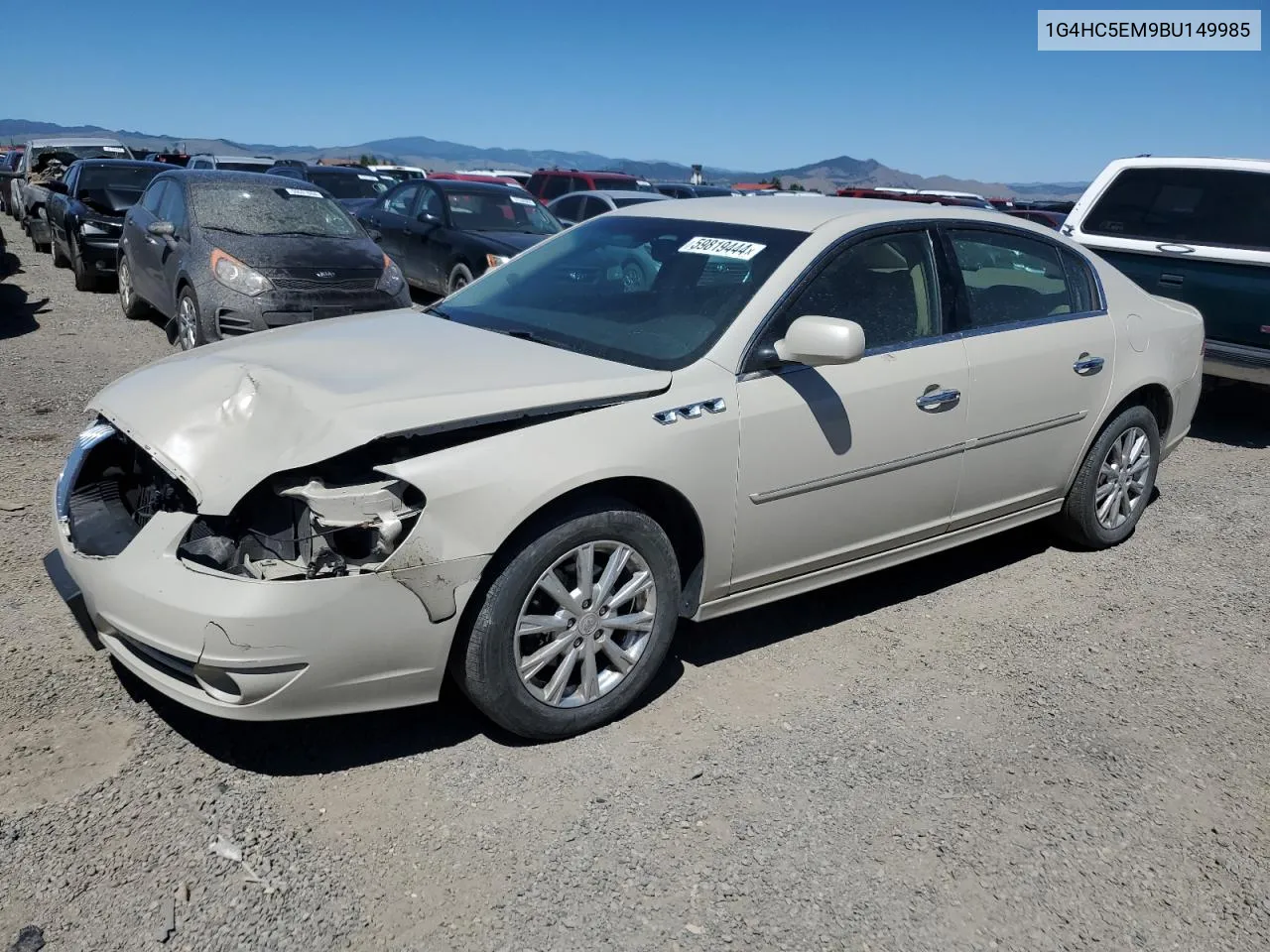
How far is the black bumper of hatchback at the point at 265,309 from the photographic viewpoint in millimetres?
7902

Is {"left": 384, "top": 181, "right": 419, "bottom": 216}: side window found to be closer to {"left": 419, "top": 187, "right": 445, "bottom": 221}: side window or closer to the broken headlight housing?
{"left": 419, "top": 187, "right": 445, "bottom": 221}: side window

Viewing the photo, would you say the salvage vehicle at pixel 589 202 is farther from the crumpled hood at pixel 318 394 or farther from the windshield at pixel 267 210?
the crumpled hood at pixel 318 394

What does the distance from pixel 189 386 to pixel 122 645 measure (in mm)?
838

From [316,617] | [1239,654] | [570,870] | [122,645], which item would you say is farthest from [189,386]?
[1239,654]

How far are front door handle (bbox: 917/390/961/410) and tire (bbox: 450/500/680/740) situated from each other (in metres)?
1.25

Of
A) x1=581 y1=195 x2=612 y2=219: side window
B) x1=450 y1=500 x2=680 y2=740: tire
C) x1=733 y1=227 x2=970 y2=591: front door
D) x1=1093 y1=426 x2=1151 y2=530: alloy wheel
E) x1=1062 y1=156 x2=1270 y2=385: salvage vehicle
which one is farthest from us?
x1=581 y1=195 x2=612 y2=219: side window

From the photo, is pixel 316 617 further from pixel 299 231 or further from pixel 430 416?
pixel 299 231

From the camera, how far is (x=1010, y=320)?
4.48m

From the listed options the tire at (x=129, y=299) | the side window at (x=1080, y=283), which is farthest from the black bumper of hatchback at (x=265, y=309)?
the side window at (x=1080, y=283)

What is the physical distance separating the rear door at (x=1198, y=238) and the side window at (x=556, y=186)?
12.6m

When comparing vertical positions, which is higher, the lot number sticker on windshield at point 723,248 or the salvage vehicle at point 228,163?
the salvage vehicle at point 228,163

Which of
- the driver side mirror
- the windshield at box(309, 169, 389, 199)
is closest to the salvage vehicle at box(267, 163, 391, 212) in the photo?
the windshield at box(309, 169, 389, 199)

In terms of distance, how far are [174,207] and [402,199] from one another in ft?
12.5

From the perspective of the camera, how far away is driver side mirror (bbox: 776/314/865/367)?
3.44 meters
